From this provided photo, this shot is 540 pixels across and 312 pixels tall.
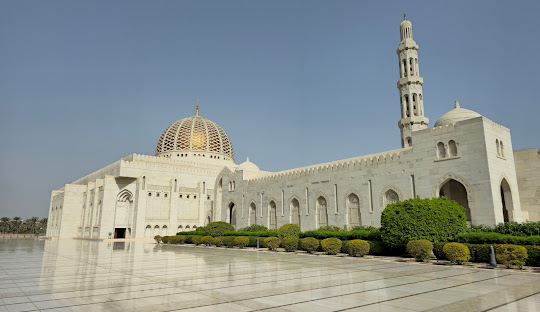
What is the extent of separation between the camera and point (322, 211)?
1107 inches

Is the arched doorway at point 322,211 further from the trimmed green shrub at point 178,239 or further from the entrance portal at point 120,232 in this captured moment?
the entrance portal at point 120,232

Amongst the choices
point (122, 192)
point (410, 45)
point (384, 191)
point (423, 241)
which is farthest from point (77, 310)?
point (122, 192)

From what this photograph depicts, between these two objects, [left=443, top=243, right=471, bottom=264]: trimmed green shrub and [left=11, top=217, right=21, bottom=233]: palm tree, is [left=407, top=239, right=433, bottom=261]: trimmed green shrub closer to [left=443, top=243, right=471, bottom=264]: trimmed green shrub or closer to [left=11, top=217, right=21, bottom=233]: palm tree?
[left=443, top=243, right=471, bottom=264]: trimmed green shrub

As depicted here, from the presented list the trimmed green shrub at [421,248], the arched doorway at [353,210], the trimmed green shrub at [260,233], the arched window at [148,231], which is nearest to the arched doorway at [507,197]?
the arched doorway at [353,210]

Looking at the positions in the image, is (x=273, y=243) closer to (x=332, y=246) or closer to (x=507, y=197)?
(x=332, y=246)

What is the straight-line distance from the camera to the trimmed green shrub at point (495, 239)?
12.5 meters

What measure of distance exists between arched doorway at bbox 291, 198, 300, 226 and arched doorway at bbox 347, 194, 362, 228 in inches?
220

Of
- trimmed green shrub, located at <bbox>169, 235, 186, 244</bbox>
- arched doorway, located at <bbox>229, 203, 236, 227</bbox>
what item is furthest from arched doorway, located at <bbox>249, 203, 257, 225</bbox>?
trimmed green shrub, located at <bbox>169, 235, 186, 244</bbox>

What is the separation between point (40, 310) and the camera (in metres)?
5.89

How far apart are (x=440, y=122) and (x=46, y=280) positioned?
75.9ft

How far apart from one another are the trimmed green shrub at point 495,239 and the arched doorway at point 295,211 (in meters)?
16.5

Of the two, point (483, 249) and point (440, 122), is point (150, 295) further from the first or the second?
point (440, 122)

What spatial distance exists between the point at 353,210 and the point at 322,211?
309 centimetres

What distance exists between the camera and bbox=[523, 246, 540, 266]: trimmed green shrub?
11863 millimetres
